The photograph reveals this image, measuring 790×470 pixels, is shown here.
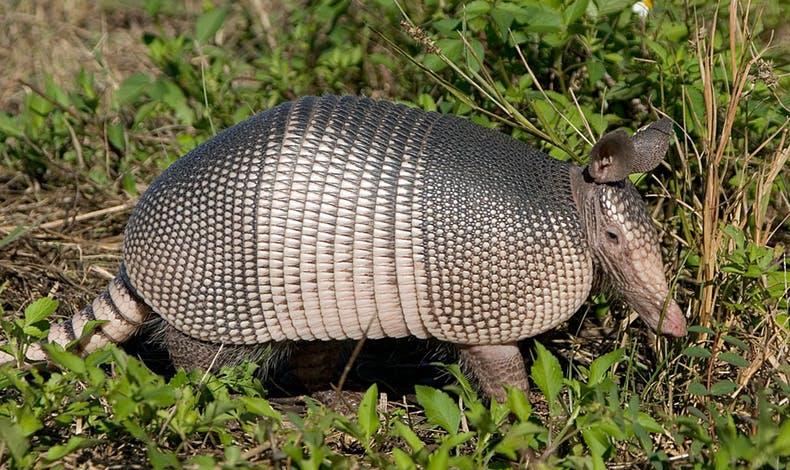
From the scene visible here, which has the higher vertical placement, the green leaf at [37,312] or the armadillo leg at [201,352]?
the green leaf at [37,312]

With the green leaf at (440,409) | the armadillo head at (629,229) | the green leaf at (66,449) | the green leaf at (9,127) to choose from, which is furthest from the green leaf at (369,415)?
the green leaf at (9,127)

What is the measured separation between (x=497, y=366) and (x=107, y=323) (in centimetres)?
189

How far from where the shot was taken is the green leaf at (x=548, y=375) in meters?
3.75

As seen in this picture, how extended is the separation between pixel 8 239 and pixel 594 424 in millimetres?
3574

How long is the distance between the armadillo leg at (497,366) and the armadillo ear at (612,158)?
940 mm

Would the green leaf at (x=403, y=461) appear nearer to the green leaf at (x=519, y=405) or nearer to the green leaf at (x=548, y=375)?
the green leaf at (x=519, y=405)

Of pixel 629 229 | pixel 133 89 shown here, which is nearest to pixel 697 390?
pixel 629 229

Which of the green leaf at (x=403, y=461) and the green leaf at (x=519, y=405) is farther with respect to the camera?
the green leaf at (x=519, y=405)

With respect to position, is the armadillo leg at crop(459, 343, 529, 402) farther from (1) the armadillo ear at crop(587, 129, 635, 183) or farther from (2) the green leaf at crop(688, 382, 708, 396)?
(1) the armadillo ear at crop(587, 129, 635, 183)

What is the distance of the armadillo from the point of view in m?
4.23

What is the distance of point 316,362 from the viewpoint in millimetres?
5199

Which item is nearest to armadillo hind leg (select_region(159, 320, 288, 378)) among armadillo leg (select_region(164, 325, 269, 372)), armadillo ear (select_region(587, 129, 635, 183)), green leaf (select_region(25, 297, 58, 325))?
armadillo leg (select_region(164, 325, 269, 372))

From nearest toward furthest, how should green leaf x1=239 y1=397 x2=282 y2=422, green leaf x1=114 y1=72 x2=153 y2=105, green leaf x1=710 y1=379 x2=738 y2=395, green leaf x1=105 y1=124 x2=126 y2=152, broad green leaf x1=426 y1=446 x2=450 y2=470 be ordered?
1. broad green leaf x1=426 y1=446 x2=450 y2=470
2. green leaf x1=239 y1=397 x2=282 y2=422
3. green leaf x1=710 y1=379 x2=738 y2=395
4. green leaf x1=114 y1=72 x2=153 y2=105
5. green leaf x1=105 y1=124 x2=126 y2=152

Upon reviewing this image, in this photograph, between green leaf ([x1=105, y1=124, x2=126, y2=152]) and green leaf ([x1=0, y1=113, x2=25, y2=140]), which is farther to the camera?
green leaf ([x1=105, y1=124, x2=126, y2=152])
